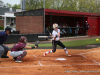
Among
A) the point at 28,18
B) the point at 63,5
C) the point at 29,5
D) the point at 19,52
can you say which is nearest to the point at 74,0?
the point at 63,5

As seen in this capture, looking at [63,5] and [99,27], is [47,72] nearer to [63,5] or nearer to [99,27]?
[99,27]

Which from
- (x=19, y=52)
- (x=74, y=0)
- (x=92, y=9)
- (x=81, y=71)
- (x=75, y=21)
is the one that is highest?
(x=74, y=0)

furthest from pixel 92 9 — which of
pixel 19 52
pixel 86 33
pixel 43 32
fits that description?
pixel 19 52

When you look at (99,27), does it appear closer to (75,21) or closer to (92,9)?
(75,21)

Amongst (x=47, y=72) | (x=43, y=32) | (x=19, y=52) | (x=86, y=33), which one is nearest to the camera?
(x=47, y=72)

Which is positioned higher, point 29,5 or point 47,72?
point 29,5

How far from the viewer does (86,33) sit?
75.9 ft

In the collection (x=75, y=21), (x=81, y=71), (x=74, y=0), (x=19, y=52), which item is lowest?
(x=81, y=71)

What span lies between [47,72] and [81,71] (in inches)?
53.1

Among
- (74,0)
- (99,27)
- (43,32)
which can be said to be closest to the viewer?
(43,32)

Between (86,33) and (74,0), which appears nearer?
(86,33)

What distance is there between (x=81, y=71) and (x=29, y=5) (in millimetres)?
41946

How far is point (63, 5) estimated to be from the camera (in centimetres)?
4509

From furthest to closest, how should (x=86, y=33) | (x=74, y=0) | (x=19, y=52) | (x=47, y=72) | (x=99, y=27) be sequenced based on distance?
(x=74, y=0)
(x=99, y=27)
(x=86, y=33)
(x=19, y=52)
(x=47, y=72)
